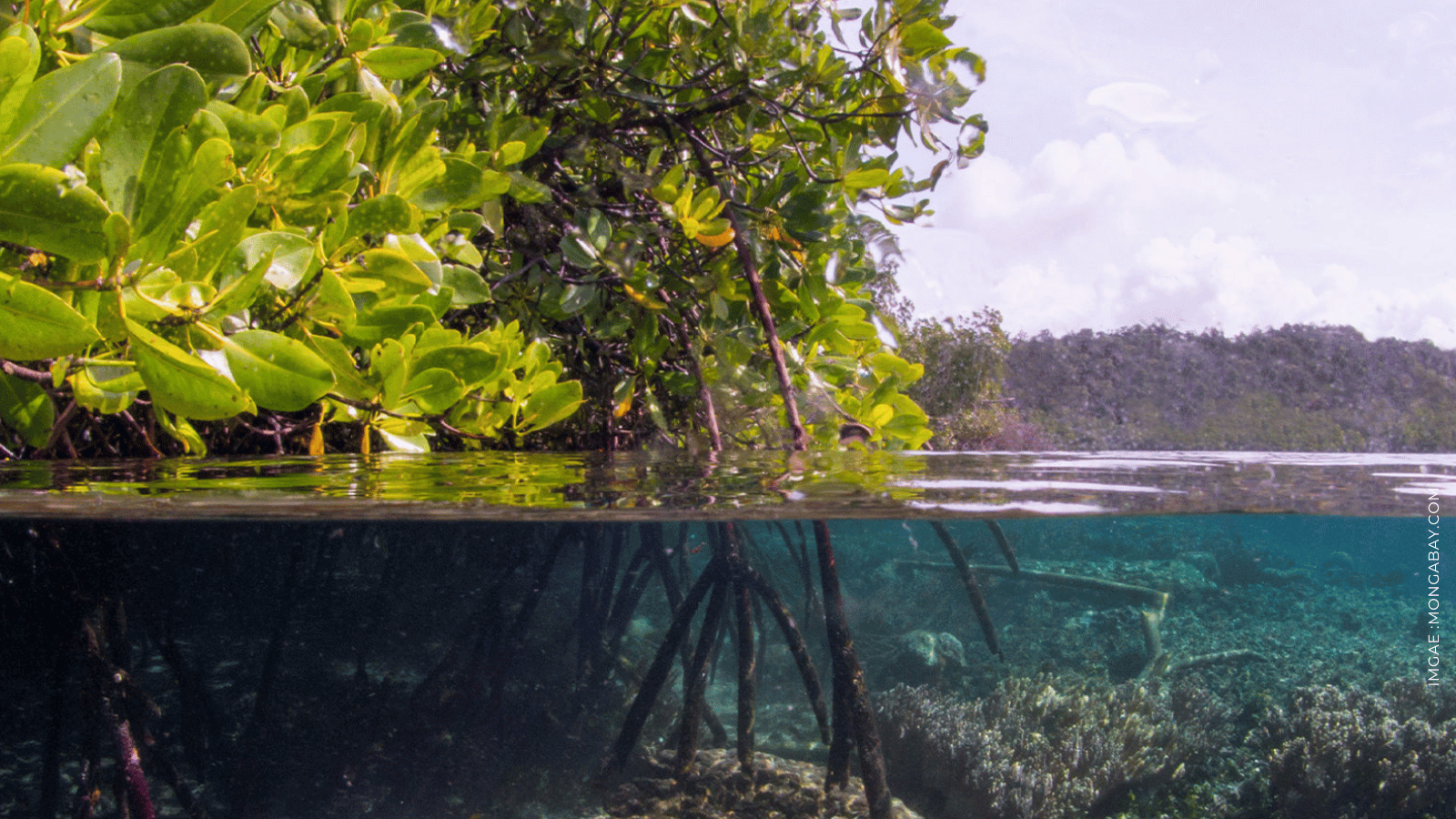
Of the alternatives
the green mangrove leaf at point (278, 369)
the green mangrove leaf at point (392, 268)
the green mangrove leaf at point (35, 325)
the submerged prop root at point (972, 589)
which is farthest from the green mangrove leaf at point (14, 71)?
the submerged prop root at point (972, 589)

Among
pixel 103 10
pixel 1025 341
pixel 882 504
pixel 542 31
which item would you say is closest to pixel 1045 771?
Answer: pixel 882 504

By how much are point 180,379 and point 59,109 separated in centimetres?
28

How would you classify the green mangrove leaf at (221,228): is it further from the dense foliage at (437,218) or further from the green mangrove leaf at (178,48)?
the green mangrove leaf at (178,48)

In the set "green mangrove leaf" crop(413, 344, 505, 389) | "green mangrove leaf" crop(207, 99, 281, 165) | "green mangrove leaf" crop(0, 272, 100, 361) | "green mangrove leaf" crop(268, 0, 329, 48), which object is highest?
"green mangrove leaf" crop(268, 0, 329, 48)

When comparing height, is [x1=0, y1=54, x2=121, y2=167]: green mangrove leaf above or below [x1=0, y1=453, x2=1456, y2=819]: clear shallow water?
above

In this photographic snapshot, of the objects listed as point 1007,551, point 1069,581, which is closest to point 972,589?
point 1007,551

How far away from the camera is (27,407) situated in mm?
1278

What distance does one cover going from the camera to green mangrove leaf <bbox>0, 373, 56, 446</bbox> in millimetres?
1235

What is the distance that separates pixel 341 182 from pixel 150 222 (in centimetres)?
42

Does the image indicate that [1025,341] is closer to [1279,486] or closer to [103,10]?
[1279,486]

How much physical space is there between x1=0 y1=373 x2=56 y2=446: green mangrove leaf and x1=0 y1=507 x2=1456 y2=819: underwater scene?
467 millimetres

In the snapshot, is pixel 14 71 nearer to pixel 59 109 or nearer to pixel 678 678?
pixel 59 109

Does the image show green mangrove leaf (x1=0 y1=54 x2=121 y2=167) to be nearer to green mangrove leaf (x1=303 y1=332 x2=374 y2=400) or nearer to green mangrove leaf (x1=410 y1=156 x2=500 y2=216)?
green mangrove leaf (x1=303 y1=332 x2=374 y2=400)

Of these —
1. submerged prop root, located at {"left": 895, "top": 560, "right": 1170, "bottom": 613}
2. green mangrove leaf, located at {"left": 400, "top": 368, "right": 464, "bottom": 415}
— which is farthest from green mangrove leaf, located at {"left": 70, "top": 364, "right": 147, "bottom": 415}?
submerged prop root, located at {"left": 895, "top": 560, "right": 1170, "bottom": 613}
